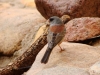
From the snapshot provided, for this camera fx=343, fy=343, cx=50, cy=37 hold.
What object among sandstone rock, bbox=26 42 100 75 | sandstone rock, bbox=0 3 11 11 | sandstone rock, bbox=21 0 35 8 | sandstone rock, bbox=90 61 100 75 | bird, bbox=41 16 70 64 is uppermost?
bird, bbox=41 16 70 64

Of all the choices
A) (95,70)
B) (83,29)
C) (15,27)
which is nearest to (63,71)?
(95,70)

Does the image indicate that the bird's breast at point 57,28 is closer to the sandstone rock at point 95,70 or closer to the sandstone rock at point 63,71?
the sandstone rock at point 63,71

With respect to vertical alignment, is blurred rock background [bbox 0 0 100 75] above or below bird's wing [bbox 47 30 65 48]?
below

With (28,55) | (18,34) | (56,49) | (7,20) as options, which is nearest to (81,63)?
(56,49)

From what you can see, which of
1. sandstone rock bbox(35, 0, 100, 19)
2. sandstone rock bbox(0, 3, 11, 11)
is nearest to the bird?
sandstone rock bbox(35, 0, 100, 19)

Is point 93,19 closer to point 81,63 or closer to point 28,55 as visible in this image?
point 28,55

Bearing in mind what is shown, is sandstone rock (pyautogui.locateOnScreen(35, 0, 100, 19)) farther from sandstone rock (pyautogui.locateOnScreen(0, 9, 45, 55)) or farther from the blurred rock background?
sandstone rock (pyautogui.locateOnScreen(0, 9, 45, 55))

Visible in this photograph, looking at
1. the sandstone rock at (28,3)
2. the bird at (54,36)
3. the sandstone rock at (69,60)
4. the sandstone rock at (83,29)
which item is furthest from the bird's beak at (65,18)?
the sandstone rock at (28,3)
